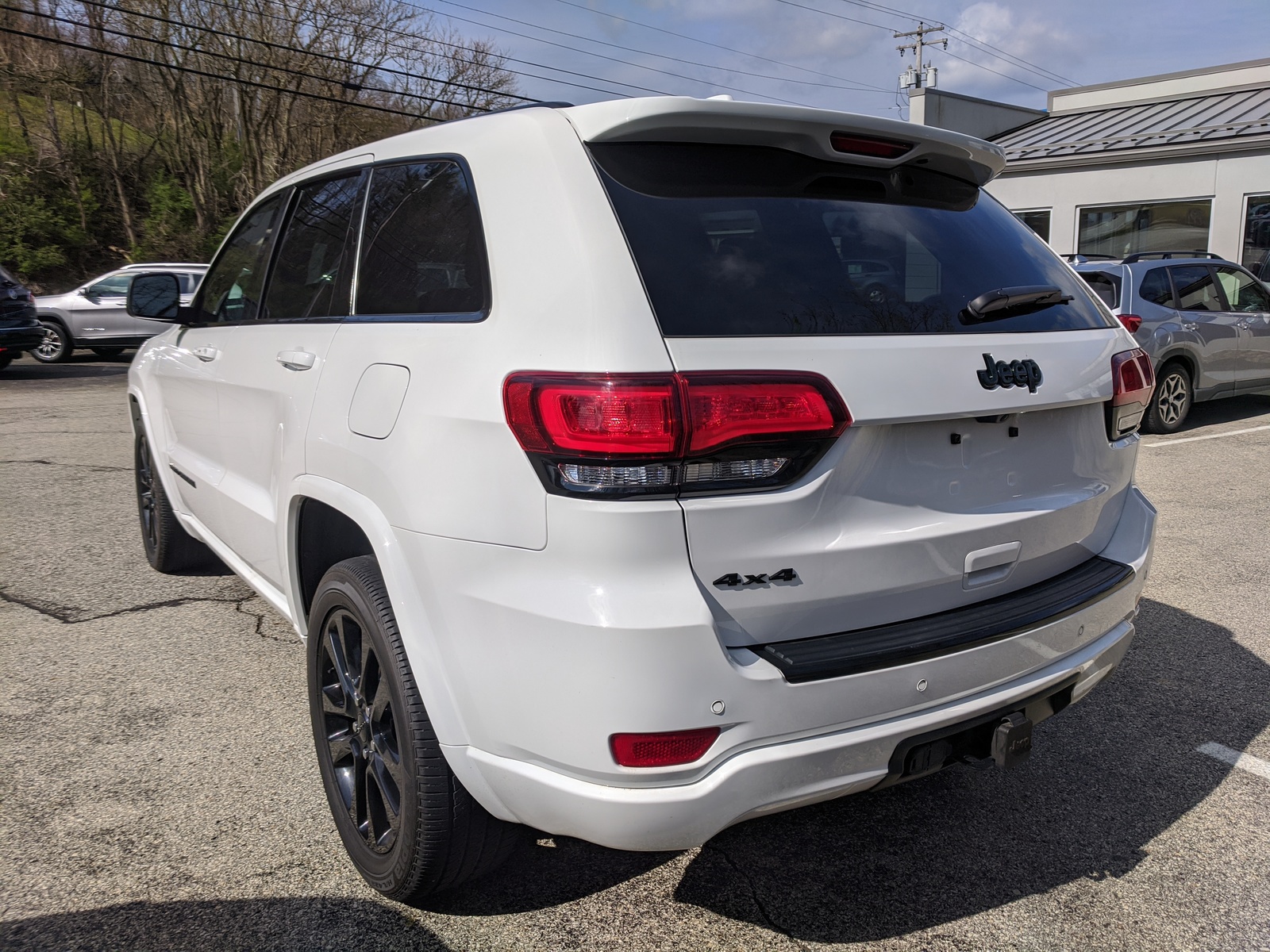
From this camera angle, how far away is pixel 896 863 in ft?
8.81

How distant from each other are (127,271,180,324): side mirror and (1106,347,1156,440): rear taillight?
367 centimetres

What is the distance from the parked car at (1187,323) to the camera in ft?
31.8

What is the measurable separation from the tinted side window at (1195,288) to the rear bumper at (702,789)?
9312mm

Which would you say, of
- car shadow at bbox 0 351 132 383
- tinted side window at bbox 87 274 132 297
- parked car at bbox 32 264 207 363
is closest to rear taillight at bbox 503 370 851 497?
car shadow at bbox 0 351 132 383

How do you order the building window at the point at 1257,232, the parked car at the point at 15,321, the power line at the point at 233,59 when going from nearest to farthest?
the parked car at the point at 15,321
the building window at the point at 1257,232
the power line at the point at 233,59

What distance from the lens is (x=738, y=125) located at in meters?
2.17

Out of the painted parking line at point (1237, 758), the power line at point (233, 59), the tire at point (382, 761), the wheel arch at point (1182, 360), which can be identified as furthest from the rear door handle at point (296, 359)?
the power line at point (233, 59)

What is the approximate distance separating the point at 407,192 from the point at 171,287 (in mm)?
2416

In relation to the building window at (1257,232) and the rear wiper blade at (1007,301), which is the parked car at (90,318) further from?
the building window at (1257,232)

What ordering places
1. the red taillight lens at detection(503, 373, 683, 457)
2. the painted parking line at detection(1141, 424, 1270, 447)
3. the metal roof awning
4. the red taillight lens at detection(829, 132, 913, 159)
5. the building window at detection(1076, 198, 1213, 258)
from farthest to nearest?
the building window at detection(1076, 198, 1213, 258) < the metal roof awning < the painted parking line at detection(1141, 424, 1270, 447) < the red taillight lens at detection(829, 132, 913, 159) < the red taillight lens at detection(503, 373, 683, 457)

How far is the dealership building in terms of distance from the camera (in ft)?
59.7

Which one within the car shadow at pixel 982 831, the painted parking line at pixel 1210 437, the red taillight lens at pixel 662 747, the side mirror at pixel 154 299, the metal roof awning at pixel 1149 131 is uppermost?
the metal roof awning at pixel 1149 131

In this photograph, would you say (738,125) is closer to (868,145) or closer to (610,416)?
(868,145)

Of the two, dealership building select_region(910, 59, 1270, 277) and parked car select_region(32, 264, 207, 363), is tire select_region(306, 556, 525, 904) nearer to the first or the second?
parked car select_region(32, 264, 207, 363)
